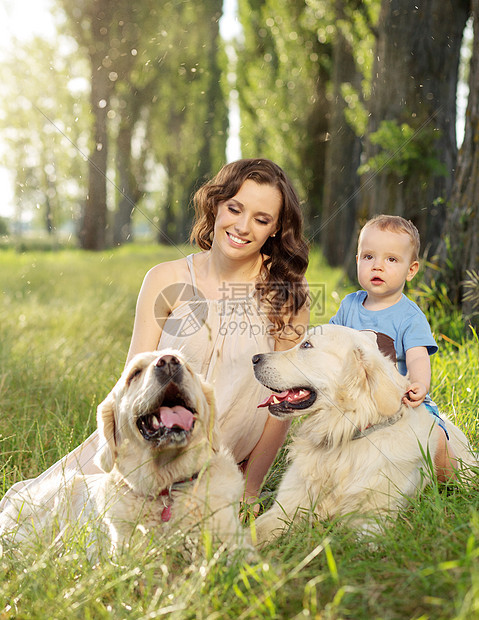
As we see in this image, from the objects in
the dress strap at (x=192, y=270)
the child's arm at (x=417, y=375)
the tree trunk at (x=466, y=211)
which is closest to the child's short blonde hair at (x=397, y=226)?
the child's arm at (x=417, y=375)

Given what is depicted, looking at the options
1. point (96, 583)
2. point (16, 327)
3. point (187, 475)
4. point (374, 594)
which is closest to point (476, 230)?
point (187, 475)

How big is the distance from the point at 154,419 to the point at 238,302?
4.30 feet

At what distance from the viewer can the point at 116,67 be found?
18.0m

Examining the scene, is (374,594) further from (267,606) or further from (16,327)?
(16,327)

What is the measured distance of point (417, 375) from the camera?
271cm

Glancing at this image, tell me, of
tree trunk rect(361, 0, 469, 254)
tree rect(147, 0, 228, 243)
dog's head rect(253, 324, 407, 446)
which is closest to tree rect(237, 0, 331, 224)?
tree rect(147, 0, 228, 243)

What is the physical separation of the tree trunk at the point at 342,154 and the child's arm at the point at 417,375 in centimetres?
844

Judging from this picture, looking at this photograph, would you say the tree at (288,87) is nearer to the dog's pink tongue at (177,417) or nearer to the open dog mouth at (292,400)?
the open dog mouth at (292,400)

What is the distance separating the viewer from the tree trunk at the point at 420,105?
249 inches

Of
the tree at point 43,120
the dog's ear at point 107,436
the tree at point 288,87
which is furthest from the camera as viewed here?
the tree at point 43,120

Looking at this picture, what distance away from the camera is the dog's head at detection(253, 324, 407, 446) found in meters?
2.48

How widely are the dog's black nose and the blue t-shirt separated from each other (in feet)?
3.70

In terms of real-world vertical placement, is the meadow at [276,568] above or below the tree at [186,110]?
below

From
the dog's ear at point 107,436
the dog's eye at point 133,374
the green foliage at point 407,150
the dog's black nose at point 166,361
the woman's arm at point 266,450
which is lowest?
the woman's arm at point 266,450
